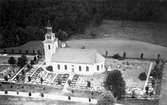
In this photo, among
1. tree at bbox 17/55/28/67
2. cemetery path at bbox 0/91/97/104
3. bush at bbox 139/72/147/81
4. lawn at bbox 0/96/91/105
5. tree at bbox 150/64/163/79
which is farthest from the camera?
tree at bbox 17/55/28/67

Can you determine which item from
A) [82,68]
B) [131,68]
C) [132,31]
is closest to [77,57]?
[82,68]

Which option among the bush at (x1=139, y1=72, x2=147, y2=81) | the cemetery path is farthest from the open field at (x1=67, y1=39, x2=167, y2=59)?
the cemetery path

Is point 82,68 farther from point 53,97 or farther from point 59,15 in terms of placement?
point 59,15

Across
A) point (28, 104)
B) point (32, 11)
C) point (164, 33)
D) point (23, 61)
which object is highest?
point (32, 11)

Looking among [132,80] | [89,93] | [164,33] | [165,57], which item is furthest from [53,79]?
[164,33]

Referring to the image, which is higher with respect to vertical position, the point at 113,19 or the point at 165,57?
the point at 113,19

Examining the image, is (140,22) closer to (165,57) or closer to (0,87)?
(165,57)

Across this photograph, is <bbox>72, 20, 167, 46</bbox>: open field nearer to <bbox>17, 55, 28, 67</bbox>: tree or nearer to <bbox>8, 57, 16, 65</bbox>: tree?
<bbox>17, 55, 28, 67</bbox>: tree
